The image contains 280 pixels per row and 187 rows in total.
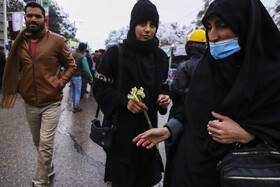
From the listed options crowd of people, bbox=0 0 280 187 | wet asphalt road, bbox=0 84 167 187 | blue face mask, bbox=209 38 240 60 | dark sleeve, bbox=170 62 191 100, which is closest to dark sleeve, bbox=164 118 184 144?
crowd of people, bbox=0 0 280 187

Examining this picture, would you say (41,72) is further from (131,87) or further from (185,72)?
(185,72)

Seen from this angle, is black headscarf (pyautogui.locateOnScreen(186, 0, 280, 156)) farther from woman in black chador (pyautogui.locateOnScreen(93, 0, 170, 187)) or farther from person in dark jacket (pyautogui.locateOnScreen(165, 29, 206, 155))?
person in dark jacket (pyautogui.locateOnScreen(165, 29, 206, 155))

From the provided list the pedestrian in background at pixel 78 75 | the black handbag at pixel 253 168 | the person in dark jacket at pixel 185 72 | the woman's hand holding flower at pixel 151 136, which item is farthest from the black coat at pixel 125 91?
the pedestrian in background at pixel 78 75

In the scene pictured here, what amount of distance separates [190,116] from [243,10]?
664 millimetres

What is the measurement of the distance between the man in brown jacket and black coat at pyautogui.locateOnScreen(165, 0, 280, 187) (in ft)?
6.06

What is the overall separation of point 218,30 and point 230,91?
14.7 inches

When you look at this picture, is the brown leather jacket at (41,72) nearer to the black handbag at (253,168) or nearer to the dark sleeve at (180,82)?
the dark sleeve at (180,82)

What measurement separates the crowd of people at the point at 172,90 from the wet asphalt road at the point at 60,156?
12.3 inches

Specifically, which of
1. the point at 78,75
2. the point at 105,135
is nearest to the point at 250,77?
the point at 105,135

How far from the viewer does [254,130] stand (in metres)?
0.97

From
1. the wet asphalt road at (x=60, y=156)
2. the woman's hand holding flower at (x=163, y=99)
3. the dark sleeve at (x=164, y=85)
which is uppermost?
the dark sleeve at (x=164, y=85)

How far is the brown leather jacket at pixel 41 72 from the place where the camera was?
2.29m

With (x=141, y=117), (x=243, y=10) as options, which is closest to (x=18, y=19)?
(x=141, y=117)

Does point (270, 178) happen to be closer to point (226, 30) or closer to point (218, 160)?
point (218, 160)
